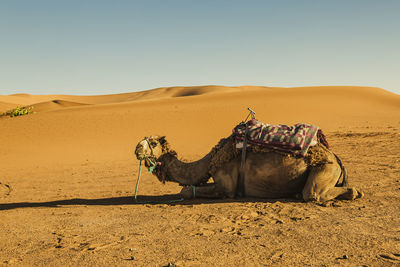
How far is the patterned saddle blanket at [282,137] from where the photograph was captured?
5.21 m

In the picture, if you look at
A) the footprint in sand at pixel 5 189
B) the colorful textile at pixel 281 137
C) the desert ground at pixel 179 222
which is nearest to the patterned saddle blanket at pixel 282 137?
the colorful textile at pixel 281 137

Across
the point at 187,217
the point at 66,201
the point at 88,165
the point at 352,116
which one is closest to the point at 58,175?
the point at 88,165

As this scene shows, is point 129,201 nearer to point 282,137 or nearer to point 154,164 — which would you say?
point 154,164

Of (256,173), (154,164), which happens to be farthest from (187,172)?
(256,173)

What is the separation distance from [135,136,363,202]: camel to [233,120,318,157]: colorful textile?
0.13 m

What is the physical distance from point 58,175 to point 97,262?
7.83m

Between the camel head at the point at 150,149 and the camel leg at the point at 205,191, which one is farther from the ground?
the camel head at the point at 150,149

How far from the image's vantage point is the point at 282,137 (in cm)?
525

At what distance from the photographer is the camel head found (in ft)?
18.6

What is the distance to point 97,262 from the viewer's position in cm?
346

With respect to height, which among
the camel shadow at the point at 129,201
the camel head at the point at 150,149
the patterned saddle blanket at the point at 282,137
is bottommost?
the camel shadow at the point at 129,201

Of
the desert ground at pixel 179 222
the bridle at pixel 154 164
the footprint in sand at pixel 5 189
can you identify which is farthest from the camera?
the footprint in sand at pixel 5 189

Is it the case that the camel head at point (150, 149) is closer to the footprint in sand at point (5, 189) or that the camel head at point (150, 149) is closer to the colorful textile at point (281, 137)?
the colorful textile at point (281, 137)

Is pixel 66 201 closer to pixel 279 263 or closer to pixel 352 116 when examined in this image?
pixel 279 263
